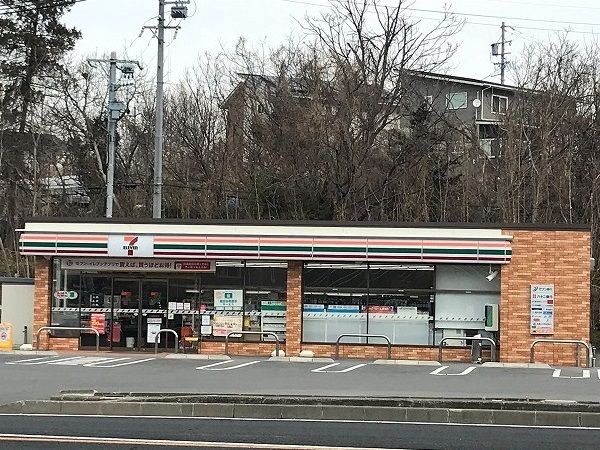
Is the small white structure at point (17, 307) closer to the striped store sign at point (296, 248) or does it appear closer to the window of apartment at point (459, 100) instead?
the striped store sign at point (296, 248)

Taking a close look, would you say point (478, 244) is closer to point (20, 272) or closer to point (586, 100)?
point (586, 100)

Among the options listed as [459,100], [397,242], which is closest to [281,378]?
[397,242]

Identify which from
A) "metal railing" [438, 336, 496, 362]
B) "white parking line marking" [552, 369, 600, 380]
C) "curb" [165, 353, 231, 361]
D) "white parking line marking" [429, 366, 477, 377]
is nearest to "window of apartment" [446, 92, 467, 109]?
"metal railing" [438, 336, 496, 362]

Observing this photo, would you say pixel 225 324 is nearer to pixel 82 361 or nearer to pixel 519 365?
pixel 82 361

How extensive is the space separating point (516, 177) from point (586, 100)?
4.98 metres

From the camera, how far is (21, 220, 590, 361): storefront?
25.9m

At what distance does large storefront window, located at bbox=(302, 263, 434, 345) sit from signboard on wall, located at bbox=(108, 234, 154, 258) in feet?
15.6

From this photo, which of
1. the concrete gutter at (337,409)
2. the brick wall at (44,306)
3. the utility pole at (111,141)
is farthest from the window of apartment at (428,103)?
the concrete gutter at (337,409)

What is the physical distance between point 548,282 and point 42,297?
14853mm

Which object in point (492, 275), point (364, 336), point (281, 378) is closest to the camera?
point (281, 378)

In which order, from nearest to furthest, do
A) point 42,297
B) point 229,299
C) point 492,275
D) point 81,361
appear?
point 81,361 < point 492,275 < point 229,299 < point 42,297

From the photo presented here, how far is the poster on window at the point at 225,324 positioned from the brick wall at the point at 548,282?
7670 mm

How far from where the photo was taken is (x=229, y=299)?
27406 mm

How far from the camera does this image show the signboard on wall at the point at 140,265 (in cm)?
2728
